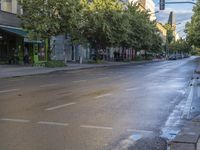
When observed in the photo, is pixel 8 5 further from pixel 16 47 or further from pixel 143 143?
pixel 143 143

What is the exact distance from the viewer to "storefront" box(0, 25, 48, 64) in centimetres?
4375

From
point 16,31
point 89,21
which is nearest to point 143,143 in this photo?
point 16,31

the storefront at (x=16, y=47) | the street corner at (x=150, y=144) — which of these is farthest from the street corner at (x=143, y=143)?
the storefront at (x=16, y=47)

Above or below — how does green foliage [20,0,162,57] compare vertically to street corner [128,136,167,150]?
above

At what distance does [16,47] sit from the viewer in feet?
153

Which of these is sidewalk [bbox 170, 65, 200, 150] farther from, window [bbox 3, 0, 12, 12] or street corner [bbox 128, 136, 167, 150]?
window [bbox 3, 0, 12, 12]

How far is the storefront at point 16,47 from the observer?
43.8 m

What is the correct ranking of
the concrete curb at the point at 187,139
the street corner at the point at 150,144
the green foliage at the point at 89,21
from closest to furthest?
the concrete curb at the point at 187,139 → the street corner at the point at 150,144 → the green foliage at the point at 89,21

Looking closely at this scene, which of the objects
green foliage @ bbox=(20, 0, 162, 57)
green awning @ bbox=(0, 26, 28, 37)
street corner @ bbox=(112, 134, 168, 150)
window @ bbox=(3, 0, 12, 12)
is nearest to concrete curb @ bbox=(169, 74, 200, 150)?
street corner @ bbox=(112, 134, 168, 150)

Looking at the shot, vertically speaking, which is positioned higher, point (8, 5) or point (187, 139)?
point (8, 5)

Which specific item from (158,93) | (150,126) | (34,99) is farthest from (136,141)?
(158,93)

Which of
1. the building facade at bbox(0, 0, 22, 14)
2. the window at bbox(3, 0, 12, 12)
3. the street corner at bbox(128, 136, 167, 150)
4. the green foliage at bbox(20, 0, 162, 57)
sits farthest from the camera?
the window at bbox(3, 0, 12, 12)

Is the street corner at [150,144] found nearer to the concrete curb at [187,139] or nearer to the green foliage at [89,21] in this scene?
the concrete curb at [187,139]

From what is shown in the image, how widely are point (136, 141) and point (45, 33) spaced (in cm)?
3376
